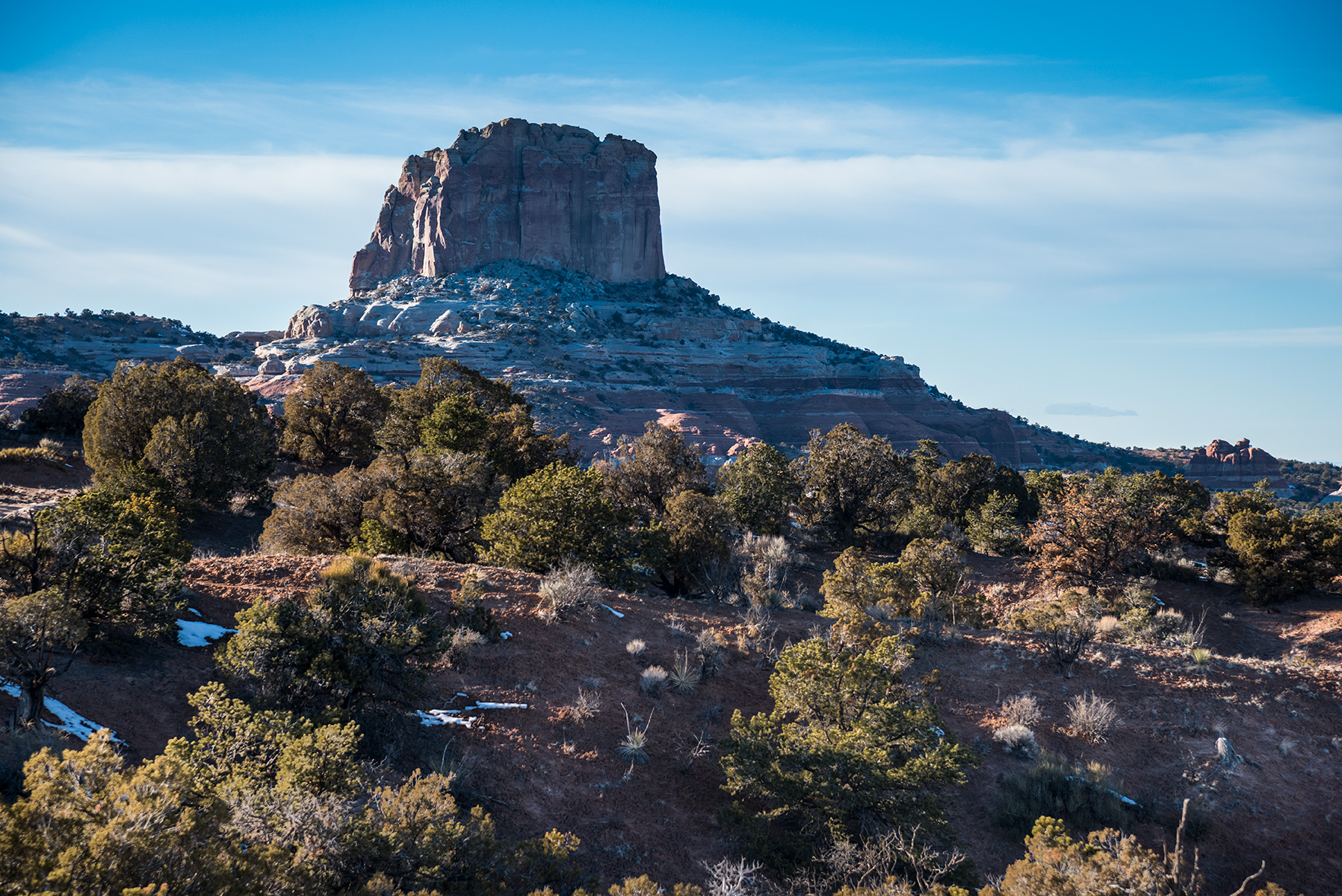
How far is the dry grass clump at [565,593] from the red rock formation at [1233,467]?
113 m

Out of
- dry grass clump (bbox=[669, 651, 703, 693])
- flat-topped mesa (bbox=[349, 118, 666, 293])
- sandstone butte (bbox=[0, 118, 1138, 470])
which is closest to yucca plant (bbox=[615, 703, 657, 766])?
dry grass clump (bbox=[669, 651, 703, 693])

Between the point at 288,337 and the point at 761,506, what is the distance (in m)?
104

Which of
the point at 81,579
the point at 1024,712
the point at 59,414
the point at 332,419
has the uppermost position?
the point at 332,419

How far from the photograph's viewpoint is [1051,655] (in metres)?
16.6

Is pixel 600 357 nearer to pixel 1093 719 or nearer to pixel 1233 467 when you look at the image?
pixel 1233 467

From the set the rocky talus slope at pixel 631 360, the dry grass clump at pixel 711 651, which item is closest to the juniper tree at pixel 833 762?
the dry grass clump at pixel 711 651

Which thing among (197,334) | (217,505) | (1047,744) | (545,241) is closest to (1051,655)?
(1047,744)

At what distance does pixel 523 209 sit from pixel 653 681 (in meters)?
149

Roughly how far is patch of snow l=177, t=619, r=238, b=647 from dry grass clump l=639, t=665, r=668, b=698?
789 cm

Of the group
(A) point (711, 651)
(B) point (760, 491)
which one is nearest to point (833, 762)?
(A) point (711, 651)

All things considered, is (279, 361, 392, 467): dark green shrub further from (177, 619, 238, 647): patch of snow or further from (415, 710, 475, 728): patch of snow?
(415, 710, 475, 728): patch of snow

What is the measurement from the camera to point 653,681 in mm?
14930

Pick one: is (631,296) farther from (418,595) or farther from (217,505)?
(418,595)

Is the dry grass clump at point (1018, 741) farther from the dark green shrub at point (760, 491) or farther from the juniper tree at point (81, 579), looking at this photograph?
the dark green shrub at point (760, 491)
